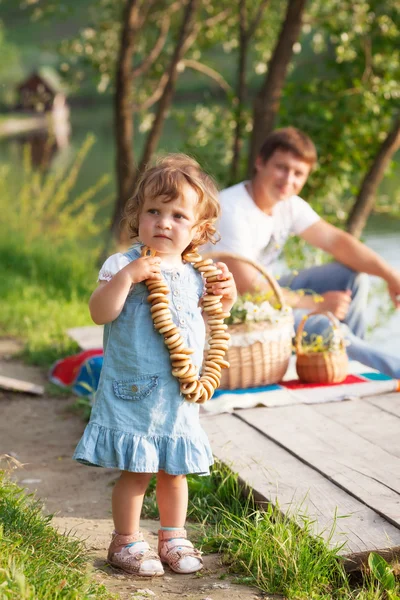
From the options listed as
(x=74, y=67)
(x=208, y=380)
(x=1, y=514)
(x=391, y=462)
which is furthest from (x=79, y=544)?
(x=74, y=67)

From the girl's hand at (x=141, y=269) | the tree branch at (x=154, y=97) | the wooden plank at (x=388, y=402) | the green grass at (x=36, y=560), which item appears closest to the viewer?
the green grass at (x=36, y=560)

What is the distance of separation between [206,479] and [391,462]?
2.29 ft

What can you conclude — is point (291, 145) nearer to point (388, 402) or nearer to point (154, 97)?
point (388, 402)

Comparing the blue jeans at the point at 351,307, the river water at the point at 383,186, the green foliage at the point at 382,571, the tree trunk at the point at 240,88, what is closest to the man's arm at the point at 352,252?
the blue jeans at the point at 351,307

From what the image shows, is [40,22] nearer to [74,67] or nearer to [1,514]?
[74,67]

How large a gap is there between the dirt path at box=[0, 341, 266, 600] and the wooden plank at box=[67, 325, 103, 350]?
1.07 feet

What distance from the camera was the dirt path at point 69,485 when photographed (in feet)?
8.32

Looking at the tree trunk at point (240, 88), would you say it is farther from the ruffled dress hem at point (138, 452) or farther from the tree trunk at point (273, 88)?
the ruffled dress hem at point (138, 452)

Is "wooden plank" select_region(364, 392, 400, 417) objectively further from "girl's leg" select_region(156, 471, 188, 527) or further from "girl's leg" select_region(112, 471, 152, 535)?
"girl's leg" select_region(112, 471, 152, 535)

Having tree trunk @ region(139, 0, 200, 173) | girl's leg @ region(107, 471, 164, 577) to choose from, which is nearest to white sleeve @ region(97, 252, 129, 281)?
girl's leg @ region(107, 471, 164, 577)

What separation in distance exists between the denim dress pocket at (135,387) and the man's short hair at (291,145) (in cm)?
251

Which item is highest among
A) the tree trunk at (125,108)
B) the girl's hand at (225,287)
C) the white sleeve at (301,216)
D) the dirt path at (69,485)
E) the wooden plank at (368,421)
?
the tree trunk at (125,108)

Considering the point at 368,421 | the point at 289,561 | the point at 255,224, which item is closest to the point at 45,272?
the point at 255,224

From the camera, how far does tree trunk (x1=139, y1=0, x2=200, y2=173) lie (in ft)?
24.4
